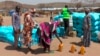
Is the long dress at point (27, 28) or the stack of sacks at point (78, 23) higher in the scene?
the long dress at point (27, 28)

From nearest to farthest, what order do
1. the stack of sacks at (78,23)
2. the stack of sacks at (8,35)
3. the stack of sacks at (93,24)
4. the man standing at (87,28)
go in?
the man standing at (87,28) → the stack of sacks at (8,35) → the stack of sacks at (93,24) → the stack of sacks at (78,23)

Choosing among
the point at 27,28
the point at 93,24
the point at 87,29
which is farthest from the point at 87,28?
the point at 27,28

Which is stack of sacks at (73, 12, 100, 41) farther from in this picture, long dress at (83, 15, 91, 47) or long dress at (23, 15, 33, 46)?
long dress at (23, 15, 33, 46)

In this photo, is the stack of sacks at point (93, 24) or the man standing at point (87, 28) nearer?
the man standing at point (87, 28)

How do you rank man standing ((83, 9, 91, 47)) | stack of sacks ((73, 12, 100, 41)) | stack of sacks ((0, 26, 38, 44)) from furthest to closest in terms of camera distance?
stack of sacks ((73, 12, 100, 41)), stack of sacks ((0, 26, 38, 44)), man standing ((83, 9, 91, 47))

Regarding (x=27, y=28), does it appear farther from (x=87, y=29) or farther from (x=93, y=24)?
(x=93, y=24)

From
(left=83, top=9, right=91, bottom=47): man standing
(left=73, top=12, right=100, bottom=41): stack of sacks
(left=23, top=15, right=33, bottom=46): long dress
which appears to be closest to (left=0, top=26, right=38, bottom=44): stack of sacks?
(left=23, top=15, right=33, bottom=46): long dress

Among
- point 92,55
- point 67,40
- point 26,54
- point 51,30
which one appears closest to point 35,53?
point 26,54

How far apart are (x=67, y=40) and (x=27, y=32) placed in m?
3.31

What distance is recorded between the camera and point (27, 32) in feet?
31.4

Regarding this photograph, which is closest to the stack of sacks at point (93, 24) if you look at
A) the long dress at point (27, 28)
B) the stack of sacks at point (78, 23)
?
the stack of sacks at point (78, 23)

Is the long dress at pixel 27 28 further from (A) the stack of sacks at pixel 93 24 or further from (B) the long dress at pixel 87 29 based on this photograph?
(A) the stack of sacks at pixel 93 24

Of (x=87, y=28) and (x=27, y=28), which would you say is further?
(x=87, y=28)

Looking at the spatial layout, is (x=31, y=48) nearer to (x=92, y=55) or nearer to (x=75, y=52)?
(x=75, y=52)
